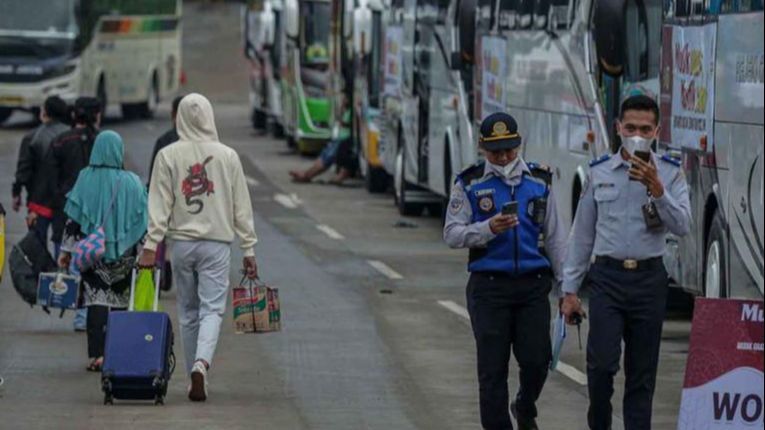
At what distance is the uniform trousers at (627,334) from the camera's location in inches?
397

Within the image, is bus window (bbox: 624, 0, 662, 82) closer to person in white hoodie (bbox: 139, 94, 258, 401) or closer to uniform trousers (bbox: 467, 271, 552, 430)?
person in white hoodie (bbox: 139, 94, 258, 401)

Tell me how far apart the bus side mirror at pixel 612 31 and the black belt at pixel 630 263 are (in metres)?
7.60

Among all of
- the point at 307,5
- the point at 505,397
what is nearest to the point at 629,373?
the point at 505,397

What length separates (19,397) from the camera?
1304 centimetres

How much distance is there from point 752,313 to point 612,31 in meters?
8.62

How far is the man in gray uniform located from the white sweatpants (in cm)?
309

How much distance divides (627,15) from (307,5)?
24330mm

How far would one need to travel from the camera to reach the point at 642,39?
1742 centimetres

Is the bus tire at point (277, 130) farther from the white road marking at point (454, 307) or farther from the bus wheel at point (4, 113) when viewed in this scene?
the white road marking at point (454, 307)

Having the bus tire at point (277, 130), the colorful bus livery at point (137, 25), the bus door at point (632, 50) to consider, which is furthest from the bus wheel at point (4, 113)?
the bus door at point (632, 50)

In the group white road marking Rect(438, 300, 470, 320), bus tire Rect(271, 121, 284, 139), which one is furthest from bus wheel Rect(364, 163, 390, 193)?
bus tire Rect(271, 121, 284, 139)

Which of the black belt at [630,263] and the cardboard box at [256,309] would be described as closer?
the black belt at [630,263]

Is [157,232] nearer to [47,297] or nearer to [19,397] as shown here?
[19,397]

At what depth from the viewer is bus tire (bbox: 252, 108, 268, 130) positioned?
51.3m
